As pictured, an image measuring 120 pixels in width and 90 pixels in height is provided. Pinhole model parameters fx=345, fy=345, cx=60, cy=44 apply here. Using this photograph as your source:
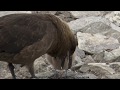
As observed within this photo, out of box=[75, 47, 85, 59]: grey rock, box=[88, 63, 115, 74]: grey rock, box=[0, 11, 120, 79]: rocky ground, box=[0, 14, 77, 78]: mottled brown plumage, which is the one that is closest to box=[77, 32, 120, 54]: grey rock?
box=[0, 11, 120, 79]: rocky ground

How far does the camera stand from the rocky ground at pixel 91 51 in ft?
19.6

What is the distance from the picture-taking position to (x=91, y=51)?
7074 mm

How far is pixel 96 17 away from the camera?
8.63 meters

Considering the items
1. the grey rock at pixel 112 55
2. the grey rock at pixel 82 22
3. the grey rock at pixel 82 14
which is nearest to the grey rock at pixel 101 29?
the grey rock at pixel 82 22

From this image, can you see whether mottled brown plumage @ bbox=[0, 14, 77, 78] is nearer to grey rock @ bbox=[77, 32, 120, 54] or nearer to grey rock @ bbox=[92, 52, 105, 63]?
grey rock @ bbox=[92, 52, 105, 63]

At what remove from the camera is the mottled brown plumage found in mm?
4961

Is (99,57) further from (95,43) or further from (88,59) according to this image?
(95,43)

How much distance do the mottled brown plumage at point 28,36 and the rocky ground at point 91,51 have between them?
2.12ft

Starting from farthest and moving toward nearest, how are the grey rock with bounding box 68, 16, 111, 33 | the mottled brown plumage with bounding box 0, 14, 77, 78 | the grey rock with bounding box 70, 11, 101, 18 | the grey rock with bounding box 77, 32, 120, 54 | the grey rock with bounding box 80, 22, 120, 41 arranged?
the grey rock with bounding box 70, 11, 101, 18, the grey rock with bounding box 68, 16, 111, 33, the grey rock with bounding box 80, 22, 120, 41, the grey rock with bounding box 77, 32, 120, 54, the mottled brown plumage with bounding box 0, 14, 77, 78

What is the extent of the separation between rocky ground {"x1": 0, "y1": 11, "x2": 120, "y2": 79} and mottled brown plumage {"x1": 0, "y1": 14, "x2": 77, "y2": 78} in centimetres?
65

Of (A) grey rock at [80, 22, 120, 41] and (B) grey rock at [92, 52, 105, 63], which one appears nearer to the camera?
(B) grey rock at [92, 52, 105, 63]

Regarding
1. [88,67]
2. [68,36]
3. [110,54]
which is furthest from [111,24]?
[68,36]

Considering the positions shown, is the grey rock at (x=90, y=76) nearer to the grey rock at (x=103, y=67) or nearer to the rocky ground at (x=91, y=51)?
the rocky ground at (x=91, y=51)

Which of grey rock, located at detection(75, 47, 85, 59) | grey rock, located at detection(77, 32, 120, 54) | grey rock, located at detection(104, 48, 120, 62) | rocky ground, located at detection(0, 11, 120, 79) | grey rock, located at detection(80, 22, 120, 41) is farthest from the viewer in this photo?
grey rock, located at detection(80, 22, 120, 41)
